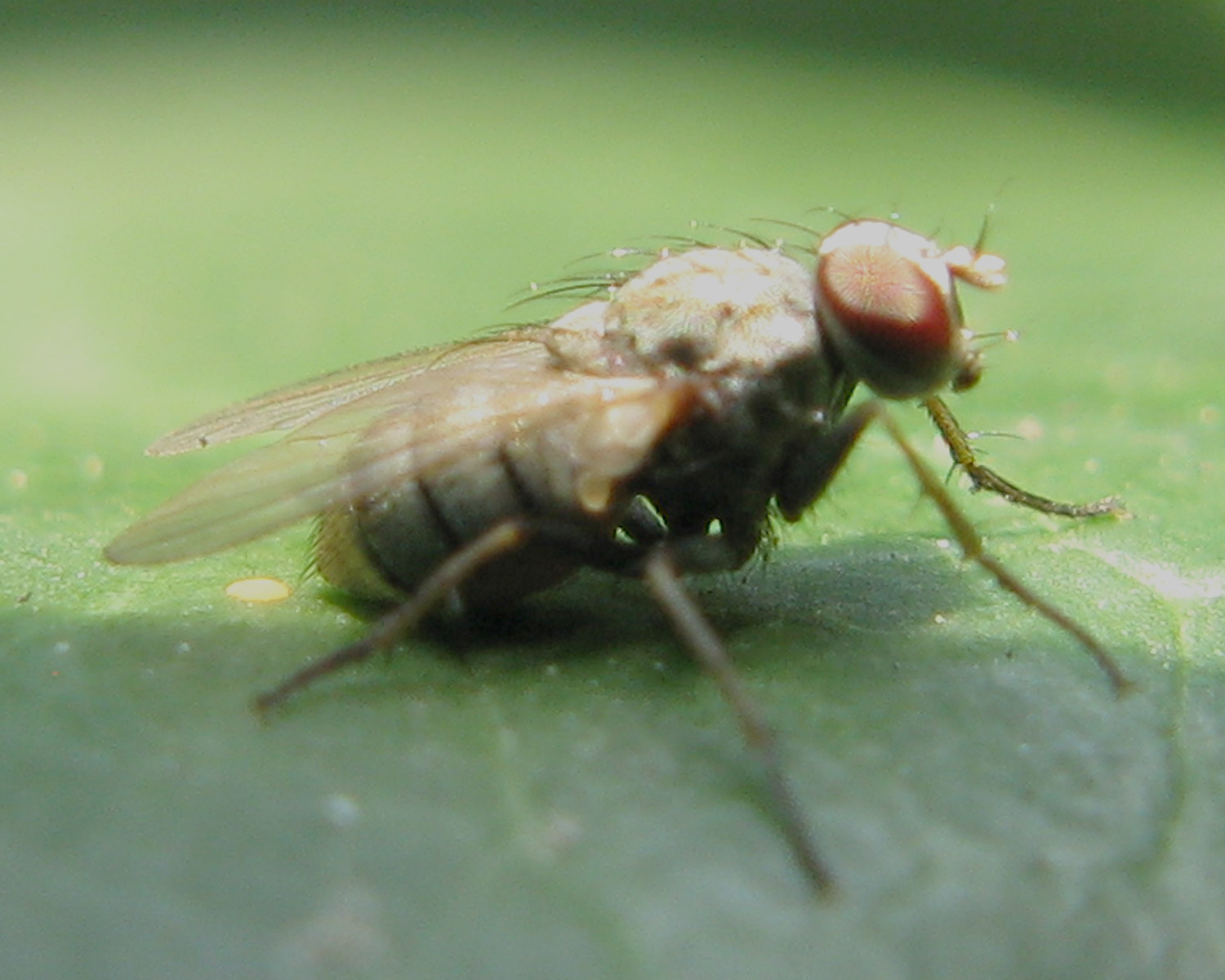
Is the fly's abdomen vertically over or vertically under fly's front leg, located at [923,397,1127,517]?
over

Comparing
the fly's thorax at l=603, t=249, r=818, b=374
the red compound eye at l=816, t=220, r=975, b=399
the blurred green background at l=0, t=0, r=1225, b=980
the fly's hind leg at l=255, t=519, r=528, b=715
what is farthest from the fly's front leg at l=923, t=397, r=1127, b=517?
the fly's hind leg at l=255, t=519, r=528, b=715

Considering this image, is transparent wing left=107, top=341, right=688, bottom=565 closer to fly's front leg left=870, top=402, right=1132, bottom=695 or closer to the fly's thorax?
the fly's thorax

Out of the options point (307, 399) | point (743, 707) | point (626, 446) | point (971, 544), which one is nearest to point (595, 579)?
point (626, 446)

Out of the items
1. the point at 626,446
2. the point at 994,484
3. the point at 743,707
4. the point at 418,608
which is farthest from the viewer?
the point at 994,484

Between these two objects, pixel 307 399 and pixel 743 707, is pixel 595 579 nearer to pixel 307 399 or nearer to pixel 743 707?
pixel 307 399

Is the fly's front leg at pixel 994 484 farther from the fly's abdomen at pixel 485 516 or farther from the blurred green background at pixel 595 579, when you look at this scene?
the fly's abdomen at pixel 485 516

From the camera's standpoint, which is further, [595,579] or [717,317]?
[595,579]

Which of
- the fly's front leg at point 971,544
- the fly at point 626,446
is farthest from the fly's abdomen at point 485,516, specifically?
the fly's front leg at point 971,544
